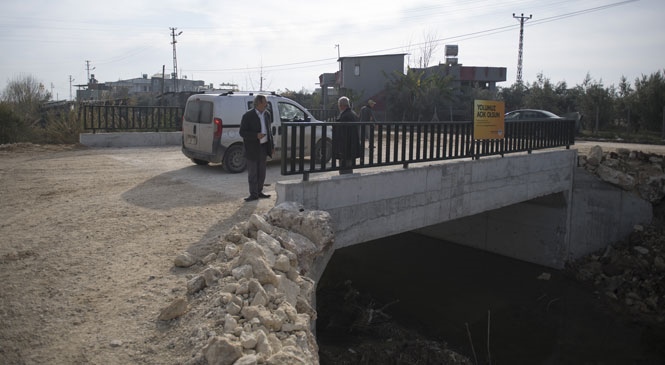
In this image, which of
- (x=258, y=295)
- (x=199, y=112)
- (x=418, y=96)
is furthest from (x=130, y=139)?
(x=418, y=96)

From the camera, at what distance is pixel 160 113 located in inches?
725

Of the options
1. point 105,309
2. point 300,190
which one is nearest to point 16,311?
point 105,309

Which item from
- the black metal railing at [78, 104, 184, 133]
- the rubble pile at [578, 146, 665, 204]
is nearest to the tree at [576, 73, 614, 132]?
the rubble pile at [578, 146, 665, 204]

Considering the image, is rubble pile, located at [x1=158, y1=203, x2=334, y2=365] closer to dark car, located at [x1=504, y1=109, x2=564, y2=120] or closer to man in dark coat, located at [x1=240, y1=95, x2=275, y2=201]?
man in dark coat, located at [x1=240, y1=95, x2=275, y2=201]

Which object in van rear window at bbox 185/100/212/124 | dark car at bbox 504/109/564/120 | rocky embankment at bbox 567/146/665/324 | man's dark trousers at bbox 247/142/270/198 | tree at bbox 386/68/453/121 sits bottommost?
rocky embankment at bbox 567/146/665/324

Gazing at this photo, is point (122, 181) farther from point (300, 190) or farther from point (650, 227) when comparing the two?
point (650, 227)

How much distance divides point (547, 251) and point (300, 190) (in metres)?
9.91

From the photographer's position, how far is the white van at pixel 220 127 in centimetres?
1096

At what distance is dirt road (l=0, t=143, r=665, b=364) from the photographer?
406 cm

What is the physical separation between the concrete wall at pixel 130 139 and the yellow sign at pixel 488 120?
447 inches

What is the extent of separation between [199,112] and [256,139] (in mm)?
3883

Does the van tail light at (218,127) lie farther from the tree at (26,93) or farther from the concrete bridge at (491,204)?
the tree at (26,93)

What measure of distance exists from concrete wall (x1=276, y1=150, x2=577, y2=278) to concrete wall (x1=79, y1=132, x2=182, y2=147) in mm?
11394

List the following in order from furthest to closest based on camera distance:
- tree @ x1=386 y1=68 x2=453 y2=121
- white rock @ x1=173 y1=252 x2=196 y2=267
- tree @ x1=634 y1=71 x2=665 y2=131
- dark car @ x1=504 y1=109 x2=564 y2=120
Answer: tree @ x1=386 y1=68 x2=453 y2=121 < tree @ x1=634 y1=71 x2=665 y2=131 < dark car @ x1=504 y1=109 x2=564 y2=120 < white rock @ x1=173 y1=252 x2=196 y2=267
